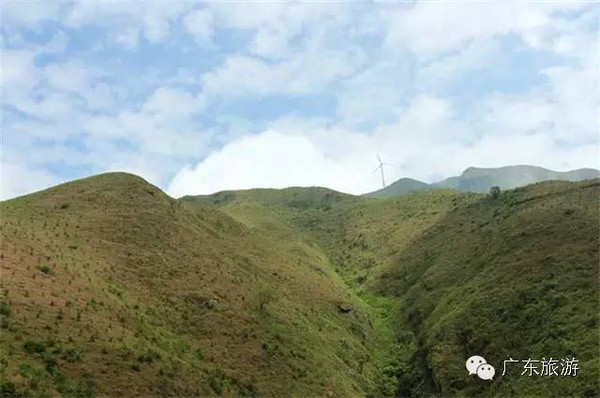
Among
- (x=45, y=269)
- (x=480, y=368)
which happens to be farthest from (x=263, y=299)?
(x=480, y=368)

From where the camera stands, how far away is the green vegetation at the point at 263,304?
3109cm

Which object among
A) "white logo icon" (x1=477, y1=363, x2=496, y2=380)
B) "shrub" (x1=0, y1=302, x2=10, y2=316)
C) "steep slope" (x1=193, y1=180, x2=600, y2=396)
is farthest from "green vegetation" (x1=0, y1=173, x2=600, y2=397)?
"white logo icon" (x1=477, y1=363, x2=496, y2=380)

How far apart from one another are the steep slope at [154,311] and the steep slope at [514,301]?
6.51 m

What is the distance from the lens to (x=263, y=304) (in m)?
48.0

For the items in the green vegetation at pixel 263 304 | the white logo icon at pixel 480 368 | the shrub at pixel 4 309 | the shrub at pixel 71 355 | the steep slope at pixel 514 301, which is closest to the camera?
the shrub at pixel 71 355

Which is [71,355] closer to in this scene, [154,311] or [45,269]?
[45,269]

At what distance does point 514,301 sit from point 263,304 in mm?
20390

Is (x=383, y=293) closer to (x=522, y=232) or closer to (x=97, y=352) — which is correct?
(x=522, y=232)

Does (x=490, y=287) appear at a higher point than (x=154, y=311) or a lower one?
lower

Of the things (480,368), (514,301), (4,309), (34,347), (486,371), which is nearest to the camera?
(34,347)

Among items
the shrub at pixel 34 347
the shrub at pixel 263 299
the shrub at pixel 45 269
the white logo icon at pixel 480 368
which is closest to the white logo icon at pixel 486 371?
the white logo icon at pixel 480 368

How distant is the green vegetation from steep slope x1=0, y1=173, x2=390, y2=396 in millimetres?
138

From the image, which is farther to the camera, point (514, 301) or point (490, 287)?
point (490, 287)

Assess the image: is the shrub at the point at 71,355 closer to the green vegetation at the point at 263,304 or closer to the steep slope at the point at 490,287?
the green vegetation at the point at 263,304
